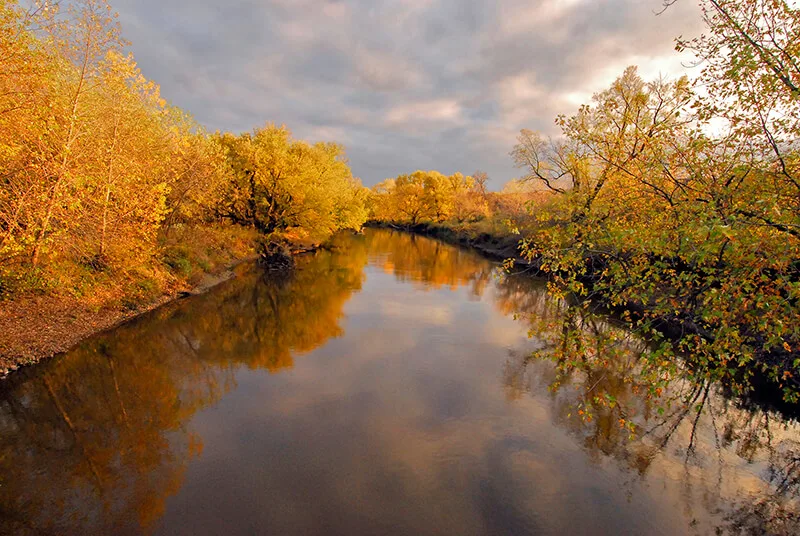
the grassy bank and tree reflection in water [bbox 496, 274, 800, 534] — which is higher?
the grassy bank

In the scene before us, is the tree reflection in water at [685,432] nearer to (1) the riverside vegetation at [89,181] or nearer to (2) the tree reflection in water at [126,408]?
(2) the tree reflection in water at [126,408]

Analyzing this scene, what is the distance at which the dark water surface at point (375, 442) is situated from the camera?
24.1 ft

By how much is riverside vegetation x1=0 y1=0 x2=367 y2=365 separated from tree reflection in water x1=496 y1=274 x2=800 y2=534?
43.6 ft

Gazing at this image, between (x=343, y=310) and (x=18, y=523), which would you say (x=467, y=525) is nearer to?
(x=18, y=523)

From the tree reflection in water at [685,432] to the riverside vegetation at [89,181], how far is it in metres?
13.3

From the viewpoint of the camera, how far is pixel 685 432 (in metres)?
10.7

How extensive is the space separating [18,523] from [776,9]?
14.8m

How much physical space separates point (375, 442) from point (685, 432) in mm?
8501

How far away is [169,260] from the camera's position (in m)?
23.0

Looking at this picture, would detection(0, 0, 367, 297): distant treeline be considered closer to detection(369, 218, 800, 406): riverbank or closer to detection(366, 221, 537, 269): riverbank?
detection(369, 218, 800, 406): riverbank

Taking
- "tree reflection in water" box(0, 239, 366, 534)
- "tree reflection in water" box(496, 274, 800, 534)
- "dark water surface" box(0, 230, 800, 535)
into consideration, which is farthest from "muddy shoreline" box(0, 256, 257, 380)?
"tree reflection in water" box(496, 274, 800, 534)

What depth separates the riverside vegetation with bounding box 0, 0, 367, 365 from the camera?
10.1 meters

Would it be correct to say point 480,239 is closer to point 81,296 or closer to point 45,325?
point 81,296

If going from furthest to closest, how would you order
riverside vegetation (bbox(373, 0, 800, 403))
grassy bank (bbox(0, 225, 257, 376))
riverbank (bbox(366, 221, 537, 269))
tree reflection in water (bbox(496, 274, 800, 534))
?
1. riverbank (bbox(366, 221, 537, 269))
2. grassy bank (bbox(0, 225, 257, 376))
3. tree reflection in water (bbox(496, 274, 800, 534))
4. riverside vegetation (bbox(373, 0, 800, 403))
